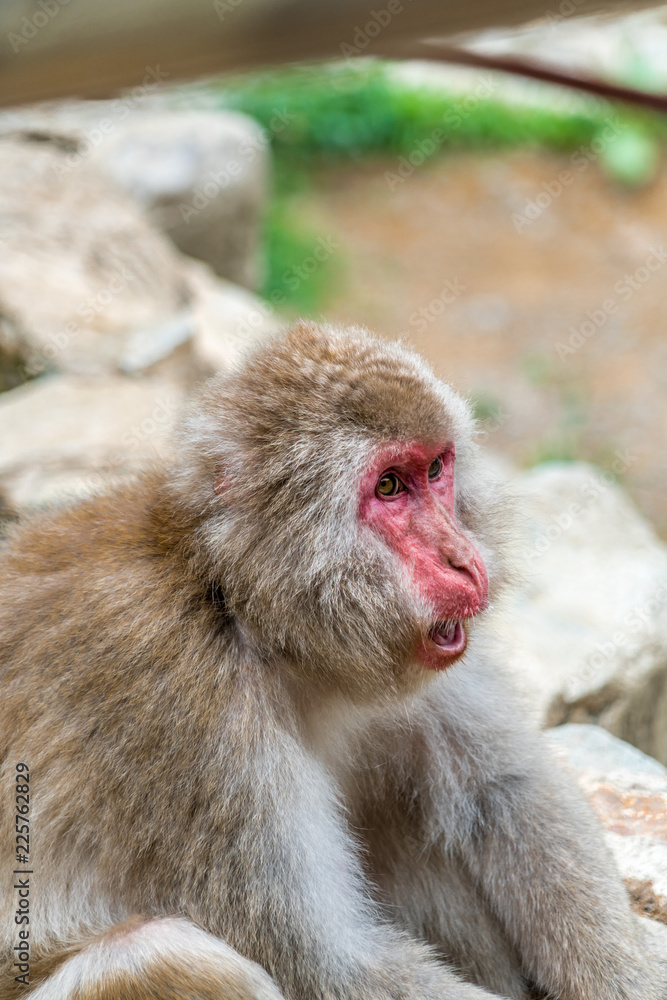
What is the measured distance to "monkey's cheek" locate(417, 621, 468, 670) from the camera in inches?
115

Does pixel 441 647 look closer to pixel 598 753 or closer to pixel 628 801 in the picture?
pixel 628 801

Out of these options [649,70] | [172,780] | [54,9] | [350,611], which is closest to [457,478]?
[350,611]

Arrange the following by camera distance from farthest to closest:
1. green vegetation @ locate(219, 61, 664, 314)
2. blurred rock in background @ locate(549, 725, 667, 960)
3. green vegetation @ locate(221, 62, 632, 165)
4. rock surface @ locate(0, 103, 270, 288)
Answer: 1. green vegetation @ locate(221, 62, 632, 165)
2. green vegetation @ locate(219, 61, 664, 314)
3. rock surface @ locate(0, 103, 270, 288)
4. blurred rock in background @ locate(549, 725, 667, 960)

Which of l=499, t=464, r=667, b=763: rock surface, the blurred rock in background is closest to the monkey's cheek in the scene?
the blurred rock in background

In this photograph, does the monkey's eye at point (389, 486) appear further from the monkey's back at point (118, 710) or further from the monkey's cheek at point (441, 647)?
the monkey's back at point (118, 710)

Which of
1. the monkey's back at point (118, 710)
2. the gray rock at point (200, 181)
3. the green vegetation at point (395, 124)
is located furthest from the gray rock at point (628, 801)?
the green vegetation at point (395, 124)

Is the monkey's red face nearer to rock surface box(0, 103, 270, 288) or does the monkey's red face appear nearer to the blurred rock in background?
the blurred rock in background

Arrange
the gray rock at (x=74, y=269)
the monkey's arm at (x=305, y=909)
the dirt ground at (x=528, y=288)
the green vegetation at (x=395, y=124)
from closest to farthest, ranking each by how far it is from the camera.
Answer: the monkey's arm at (x=305, y=909) < the gray rock at (x=74, y=269) < the dirt ground at (x=528, y=288) < the green vegetation at (x=395, y=124)

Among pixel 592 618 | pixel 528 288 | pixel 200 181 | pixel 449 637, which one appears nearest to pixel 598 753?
pixel 592 618

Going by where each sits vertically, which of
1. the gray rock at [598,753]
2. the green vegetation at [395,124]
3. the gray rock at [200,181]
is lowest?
the green vegetation at [395,124]

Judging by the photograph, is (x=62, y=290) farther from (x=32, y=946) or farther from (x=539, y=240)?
(x=539, y=240)

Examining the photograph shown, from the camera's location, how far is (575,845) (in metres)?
3.42

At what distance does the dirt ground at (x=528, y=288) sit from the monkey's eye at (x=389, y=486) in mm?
7909

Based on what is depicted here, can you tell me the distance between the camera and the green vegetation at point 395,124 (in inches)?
588
